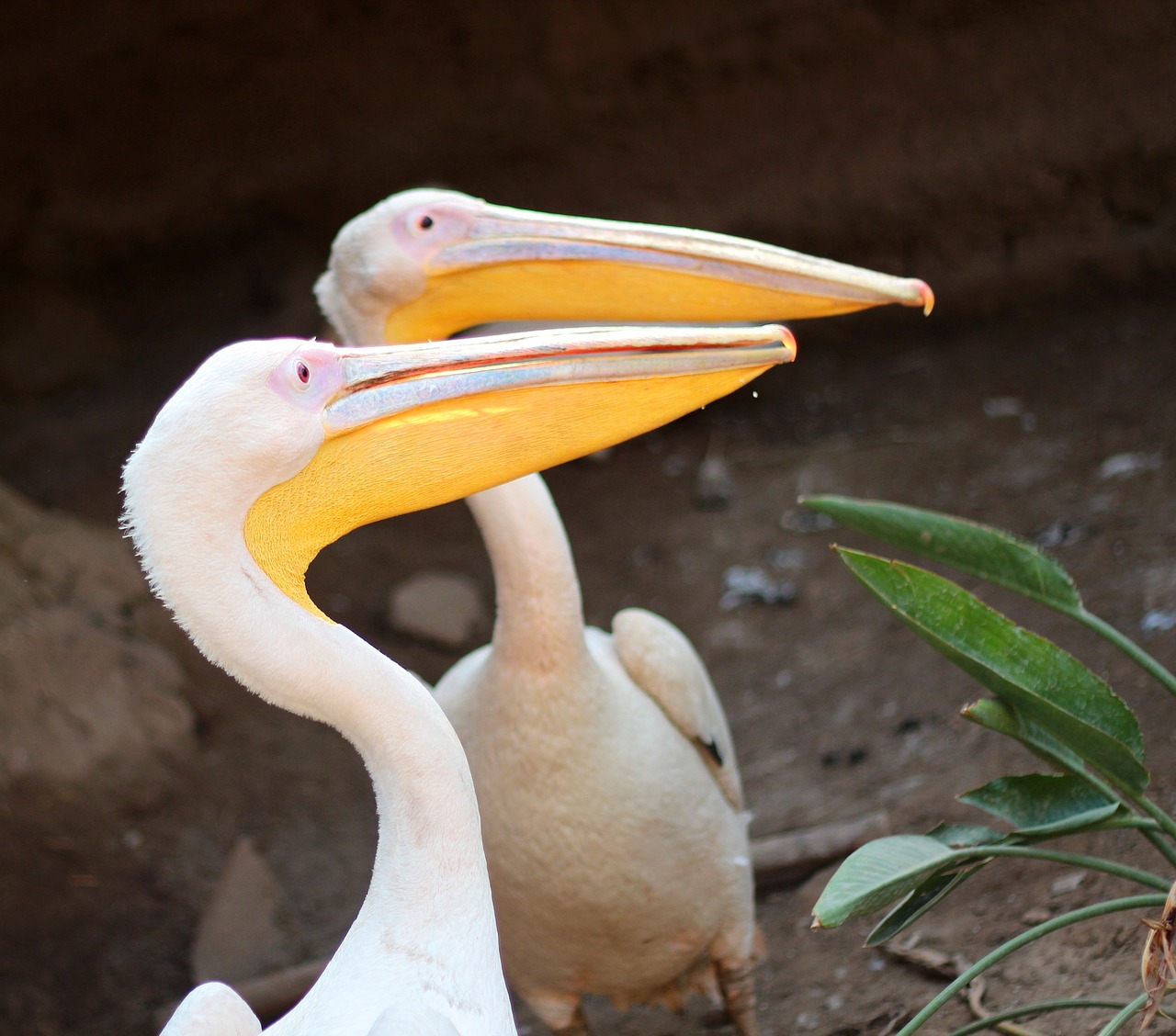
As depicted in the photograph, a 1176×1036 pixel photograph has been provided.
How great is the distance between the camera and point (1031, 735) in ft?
6.95

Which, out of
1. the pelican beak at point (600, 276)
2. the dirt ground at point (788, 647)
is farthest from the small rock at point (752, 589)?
the pelican beak at point (600, 276)

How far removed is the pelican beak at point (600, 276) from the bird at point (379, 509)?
0.61m

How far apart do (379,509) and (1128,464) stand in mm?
3590

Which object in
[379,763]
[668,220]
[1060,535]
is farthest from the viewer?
[668,220]

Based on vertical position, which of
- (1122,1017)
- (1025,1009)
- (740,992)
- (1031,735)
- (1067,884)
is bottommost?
(740,992)

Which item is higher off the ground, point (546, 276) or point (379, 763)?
point (546, 276)

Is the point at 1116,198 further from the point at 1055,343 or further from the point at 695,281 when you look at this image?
the point at 695,281

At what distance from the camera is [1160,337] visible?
5367mm

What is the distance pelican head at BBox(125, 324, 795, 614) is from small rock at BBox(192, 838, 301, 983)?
8.05ft

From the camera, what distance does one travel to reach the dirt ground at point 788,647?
3.27m

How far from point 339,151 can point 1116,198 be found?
144 inches

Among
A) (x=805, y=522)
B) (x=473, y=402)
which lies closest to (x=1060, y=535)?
(x=805, y=522)

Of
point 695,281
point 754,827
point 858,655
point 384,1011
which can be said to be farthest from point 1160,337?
point 384,1011

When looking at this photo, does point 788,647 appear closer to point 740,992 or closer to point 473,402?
point 740,992
